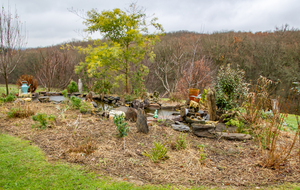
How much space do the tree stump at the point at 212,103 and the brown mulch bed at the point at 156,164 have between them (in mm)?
1468

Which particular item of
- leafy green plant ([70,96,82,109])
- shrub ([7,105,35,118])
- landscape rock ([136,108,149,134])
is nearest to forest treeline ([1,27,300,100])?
leafy green plant ([70,96,82,109])

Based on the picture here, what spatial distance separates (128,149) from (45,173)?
1456 millimetres

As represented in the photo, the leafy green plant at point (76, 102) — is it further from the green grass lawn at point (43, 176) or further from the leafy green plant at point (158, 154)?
the leafy green plant at point (158, 154)

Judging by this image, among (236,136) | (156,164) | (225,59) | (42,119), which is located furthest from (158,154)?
(225,59)

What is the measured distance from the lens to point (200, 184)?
9.05 feet

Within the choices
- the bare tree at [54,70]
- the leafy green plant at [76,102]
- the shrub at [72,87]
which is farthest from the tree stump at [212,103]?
the bare tree at [54,70]

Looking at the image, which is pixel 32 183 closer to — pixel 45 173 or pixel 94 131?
pixel 45 173

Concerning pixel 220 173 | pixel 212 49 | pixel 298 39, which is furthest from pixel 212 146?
pixel 298 39

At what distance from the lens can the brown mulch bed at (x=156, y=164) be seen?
9.54 feet

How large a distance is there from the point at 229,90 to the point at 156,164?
401cm

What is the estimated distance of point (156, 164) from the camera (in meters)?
3.24

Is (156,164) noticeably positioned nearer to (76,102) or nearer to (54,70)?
(76,102)

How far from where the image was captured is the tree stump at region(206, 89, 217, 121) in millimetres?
5730

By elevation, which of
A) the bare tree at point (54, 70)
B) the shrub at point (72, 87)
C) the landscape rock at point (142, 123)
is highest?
the bare tree at point (54, 70)
